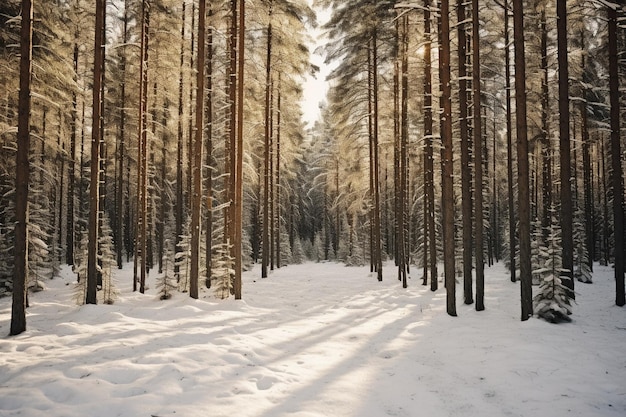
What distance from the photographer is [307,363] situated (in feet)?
19.8

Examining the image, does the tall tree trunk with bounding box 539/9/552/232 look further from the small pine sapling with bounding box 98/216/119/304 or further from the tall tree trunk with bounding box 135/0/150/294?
the small pine sapling with bounding box 98/216/119/304

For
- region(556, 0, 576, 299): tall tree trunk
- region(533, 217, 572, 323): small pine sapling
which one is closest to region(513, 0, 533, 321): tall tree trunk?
region(533, 217, 572, 323): small pine sapling

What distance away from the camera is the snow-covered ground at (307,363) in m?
4.43

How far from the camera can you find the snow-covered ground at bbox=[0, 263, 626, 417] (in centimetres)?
443

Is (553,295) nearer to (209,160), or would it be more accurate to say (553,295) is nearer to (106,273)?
(209,160)

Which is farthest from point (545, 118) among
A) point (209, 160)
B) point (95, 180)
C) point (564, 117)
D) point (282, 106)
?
point (95, 180)

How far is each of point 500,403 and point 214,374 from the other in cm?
413

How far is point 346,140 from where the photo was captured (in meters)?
19.9

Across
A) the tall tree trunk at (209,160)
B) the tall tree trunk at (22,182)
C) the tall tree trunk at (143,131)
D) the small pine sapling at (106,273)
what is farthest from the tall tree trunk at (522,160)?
the tall tree trunk at (143,131)

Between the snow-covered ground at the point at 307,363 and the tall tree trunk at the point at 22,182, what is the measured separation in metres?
0.65

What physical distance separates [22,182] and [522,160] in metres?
11.4

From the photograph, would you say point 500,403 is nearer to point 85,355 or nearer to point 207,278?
point 85,355

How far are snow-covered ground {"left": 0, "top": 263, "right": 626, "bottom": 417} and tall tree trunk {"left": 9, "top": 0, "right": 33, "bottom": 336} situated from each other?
0.65 m

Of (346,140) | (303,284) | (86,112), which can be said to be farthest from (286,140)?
(86,112)
